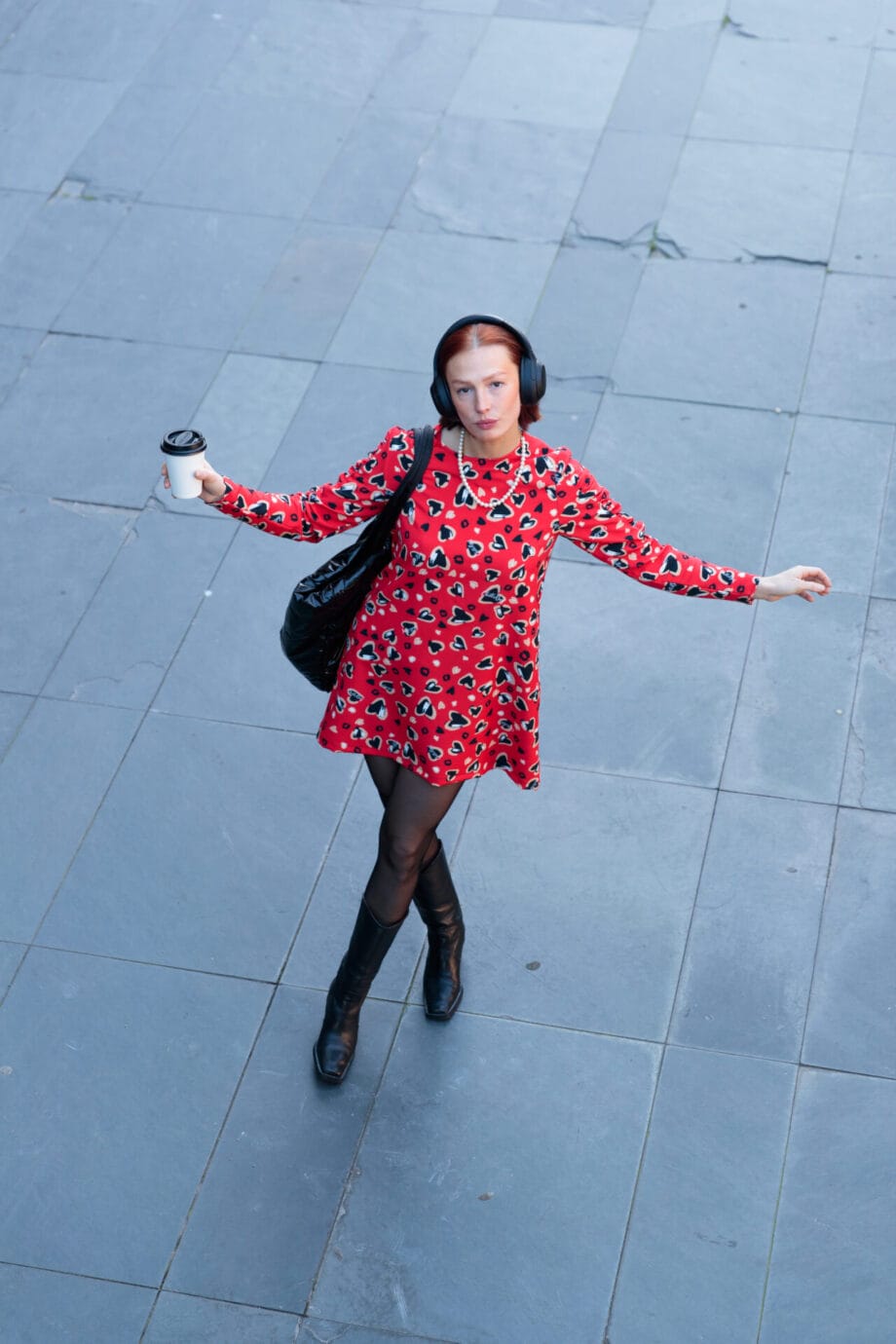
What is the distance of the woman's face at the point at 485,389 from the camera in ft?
12.0

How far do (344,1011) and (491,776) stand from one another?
3.85ft

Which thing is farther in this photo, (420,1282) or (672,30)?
(672,30)

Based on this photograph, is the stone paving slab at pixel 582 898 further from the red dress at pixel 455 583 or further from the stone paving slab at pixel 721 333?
the stone paving slab at pixel 721 333

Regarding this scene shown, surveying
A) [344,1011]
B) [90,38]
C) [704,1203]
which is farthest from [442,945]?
[90,38]

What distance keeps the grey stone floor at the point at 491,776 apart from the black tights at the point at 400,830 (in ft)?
2.16

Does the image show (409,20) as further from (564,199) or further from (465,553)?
(465,553)

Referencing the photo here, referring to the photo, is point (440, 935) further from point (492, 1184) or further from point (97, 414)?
point (97, 414)

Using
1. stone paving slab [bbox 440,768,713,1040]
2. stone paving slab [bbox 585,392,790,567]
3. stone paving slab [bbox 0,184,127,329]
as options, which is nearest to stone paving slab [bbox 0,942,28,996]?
stone paving slab [bbox 440,768,713,1040]

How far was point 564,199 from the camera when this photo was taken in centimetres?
797

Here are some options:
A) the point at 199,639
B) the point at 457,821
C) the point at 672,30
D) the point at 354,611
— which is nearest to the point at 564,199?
the point at 672,30

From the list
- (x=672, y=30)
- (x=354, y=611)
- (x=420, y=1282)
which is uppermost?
(x=354, y=611)

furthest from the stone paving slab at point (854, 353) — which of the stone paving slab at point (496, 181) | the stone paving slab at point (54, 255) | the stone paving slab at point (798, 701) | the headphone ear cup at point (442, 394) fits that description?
the stone paving slab at point (54, 255)

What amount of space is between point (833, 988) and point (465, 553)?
193 centimetres

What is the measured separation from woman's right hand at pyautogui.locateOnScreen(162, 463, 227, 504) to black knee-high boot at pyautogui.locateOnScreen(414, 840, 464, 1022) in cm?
132
